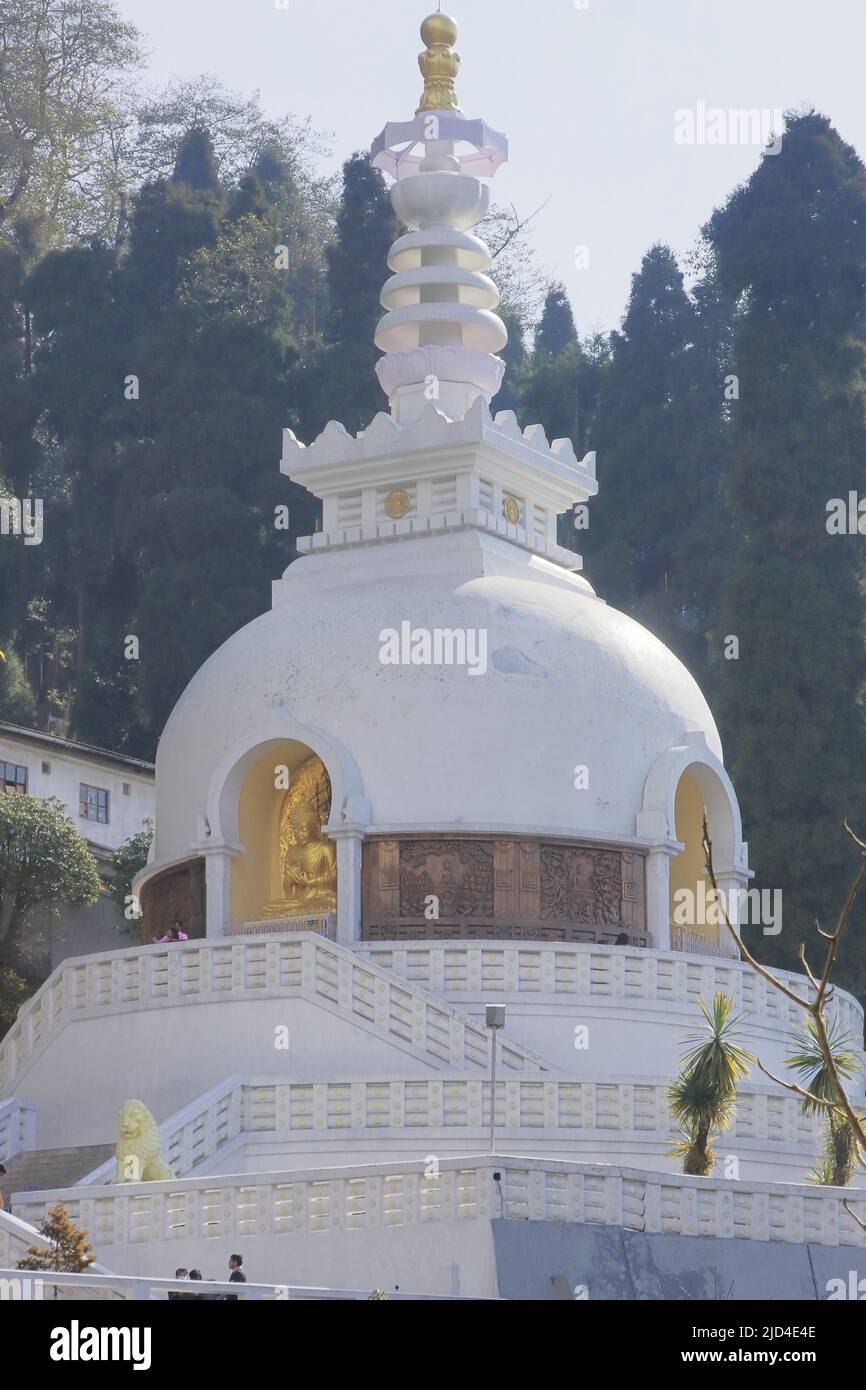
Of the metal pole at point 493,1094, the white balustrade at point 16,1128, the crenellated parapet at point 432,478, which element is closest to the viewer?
the metal pole at point 493,1094

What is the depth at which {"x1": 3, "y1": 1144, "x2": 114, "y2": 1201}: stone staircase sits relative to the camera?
29.0 meters

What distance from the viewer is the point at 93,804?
158 ft

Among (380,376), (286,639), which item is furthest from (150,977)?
(380,376)

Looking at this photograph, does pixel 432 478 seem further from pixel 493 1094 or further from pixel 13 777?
pixel 13 777

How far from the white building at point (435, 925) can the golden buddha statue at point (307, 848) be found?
5 cm

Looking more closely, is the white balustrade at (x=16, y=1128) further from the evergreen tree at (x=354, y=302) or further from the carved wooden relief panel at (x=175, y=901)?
the evergreen tree at (x=354, y=302)

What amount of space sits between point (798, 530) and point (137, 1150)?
2268 centimetres

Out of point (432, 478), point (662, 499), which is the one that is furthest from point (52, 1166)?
point (662, 499)

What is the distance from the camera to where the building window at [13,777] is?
154 feet

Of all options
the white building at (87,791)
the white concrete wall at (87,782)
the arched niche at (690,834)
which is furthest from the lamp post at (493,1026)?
the white concrete wall at (87,782)

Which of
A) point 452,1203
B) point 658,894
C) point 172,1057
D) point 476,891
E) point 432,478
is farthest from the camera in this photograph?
point 432,478

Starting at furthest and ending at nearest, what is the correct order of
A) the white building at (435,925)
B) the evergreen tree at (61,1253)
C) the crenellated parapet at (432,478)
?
the crenellated parapet at (432,478)
the white building at (435,925)
the evergreen tree at (61,1253)

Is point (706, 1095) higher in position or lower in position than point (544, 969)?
lower
